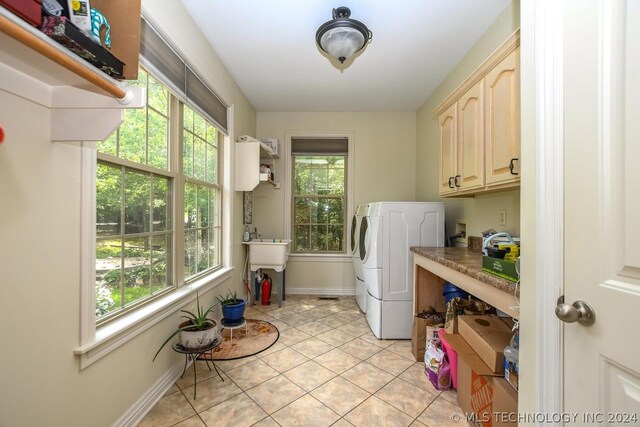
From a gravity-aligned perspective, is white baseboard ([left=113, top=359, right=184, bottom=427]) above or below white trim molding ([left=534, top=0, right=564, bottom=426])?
below

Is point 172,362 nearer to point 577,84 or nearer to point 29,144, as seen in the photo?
point 29,144

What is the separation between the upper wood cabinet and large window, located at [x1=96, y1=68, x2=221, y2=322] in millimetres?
2026

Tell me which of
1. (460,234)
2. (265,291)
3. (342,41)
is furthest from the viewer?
(265,291)

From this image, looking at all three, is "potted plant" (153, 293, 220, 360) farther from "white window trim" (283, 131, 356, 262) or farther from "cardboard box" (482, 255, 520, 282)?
"white window trim" (283, 131, 356, 262)

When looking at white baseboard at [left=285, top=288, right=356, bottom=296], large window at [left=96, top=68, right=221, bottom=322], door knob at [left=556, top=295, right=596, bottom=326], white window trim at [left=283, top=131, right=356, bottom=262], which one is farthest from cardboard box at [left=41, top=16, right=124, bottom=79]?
white baseboard at [left=285, top=288, right=356, bottom=296]

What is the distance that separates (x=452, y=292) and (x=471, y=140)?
1161mm

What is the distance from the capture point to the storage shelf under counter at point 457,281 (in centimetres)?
A: 112

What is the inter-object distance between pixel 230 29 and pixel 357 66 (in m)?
1.21

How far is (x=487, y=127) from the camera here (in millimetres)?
1596

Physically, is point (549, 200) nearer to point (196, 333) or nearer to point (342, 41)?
point (342, 41)

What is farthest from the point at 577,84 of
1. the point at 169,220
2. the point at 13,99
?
the point at 169,220

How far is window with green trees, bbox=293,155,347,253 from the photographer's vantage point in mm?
3877

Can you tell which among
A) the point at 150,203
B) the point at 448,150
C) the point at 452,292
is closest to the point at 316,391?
the point at 452,292

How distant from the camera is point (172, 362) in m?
1.75
